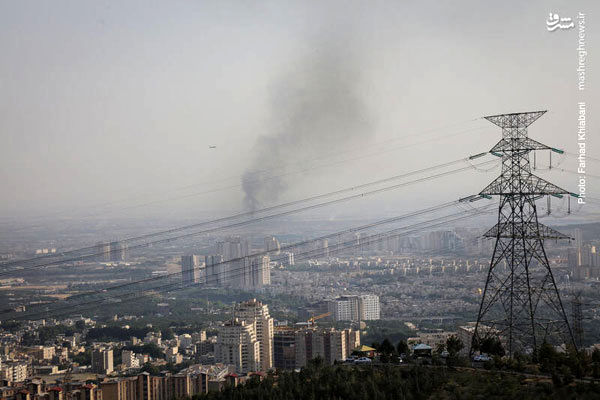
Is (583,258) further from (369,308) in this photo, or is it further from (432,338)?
(432,338)

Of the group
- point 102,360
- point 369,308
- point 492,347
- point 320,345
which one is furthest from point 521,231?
point 369,308

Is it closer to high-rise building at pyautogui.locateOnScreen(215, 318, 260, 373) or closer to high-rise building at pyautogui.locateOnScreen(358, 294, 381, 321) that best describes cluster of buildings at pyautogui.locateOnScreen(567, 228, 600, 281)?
high-rise building at pyautogui.locateOnScreen(358, 294, 381, 321)

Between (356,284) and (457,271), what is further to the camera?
(356,284)

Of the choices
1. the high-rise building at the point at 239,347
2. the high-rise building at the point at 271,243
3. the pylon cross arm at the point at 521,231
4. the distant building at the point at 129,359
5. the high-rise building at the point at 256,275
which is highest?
the high-rise building at the point at 271,243

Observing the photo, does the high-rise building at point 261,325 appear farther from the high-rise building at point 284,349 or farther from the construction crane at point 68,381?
the construction crane at point 68,381

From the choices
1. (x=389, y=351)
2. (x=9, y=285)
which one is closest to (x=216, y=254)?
(x=9, y=285)

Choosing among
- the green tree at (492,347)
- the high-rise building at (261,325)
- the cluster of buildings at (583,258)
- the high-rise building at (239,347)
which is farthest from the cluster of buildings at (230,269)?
the green tree at (492,347)

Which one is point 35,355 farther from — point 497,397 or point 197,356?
point 497,397
